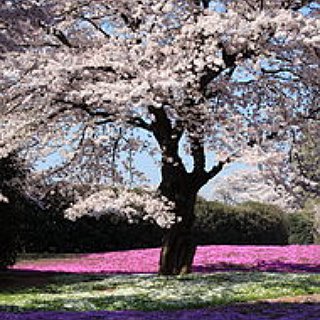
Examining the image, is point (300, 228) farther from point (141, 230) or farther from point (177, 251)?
point (177, 251)

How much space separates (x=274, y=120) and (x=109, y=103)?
4.29m

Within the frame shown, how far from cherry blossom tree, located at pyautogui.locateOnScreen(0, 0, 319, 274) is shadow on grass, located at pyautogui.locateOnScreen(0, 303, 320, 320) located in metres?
4.79

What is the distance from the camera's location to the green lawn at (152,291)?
44.9ft

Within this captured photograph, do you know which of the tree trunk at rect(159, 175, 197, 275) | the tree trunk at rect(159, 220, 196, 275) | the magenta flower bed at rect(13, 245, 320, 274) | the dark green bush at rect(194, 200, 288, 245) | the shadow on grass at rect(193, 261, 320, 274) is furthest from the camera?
the dark green bush at rect(194, 200, 288, 245)

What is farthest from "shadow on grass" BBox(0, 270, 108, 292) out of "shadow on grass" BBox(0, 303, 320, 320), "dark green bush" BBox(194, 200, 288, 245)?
"dark green bush" BBox(194, 200, 288, 245)

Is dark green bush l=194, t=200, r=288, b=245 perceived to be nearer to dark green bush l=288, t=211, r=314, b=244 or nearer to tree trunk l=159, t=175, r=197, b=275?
dark green bush l=288, t=211, r=314, b=244

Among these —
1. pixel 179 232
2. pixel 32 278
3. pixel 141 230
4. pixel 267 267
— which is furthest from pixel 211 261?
pixel 141 230

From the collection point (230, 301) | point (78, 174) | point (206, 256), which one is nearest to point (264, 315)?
point (230, 301)

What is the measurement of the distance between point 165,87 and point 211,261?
1209 cm

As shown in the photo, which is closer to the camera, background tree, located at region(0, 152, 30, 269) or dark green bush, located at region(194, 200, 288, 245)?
background tree, located at region(0, 152, 30, 269)

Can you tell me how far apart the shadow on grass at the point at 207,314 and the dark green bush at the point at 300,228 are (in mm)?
34944

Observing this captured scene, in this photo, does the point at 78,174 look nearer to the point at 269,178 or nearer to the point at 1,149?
the point at 1,149

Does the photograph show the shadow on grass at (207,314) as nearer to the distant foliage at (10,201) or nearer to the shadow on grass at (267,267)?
the distant foliage at (10,201)

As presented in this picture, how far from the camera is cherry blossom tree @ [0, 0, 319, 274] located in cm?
1656
